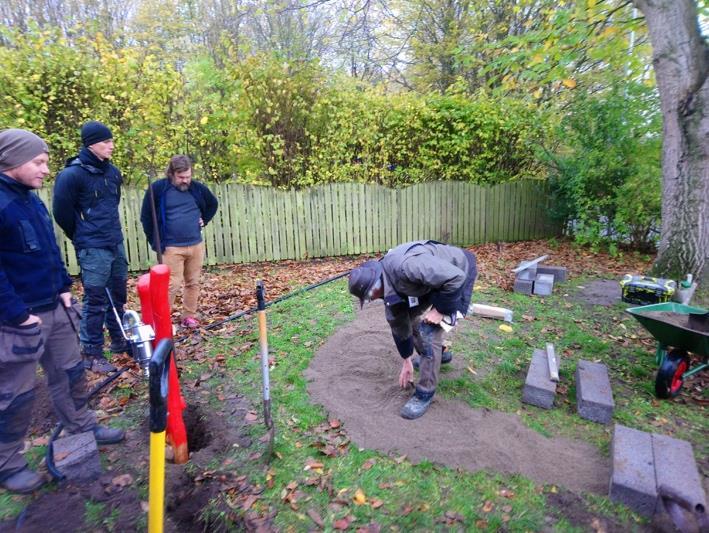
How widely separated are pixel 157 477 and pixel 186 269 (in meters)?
3.89

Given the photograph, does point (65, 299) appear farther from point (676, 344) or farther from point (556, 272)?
point (556, 272)

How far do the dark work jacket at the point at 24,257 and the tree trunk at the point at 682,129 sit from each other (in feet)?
23.1

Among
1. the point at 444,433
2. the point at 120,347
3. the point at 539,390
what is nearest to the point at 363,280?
the point at 444,433

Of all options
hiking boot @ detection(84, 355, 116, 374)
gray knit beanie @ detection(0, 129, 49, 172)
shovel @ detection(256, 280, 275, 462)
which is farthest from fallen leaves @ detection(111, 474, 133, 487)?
gray knit beanie @ detection(0, 129, 49, 172)

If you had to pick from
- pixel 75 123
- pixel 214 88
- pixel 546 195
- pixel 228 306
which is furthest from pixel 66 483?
pixel 546 195

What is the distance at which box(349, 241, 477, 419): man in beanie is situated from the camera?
311 cm

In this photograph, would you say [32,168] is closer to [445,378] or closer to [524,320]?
[445,378]

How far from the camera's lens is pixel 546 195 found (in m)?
10.8

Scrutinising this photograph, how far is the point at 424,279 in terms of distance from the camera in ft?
10.1

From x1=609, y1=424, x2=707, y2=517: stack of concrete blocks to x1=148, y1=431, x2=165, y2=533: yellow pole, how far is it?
2.53 metres

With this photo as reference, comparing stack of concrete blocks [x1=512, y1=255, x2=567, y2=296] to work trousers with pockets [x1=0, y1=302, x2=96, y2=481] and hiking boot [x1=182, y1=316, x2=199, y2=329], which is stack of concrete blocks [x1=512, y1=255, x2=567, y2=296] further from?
work trousers with pockets [x1=0, y1=302, x2=96, y2=481]

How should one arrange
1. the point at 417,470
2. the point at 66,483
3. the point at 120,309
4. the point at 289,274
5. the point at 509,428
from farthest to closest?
the point at 289,274 → the point at 120,309 → the point at 509,428 → the point at 417,470 → the point at 66,483

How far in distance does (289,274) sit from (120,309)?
3.66 meters

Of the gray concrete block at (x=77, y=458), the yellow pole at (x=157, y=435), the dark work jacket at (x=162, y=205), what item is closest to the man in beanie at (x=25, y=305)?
the gray concrete block at (x=77, y=458)
